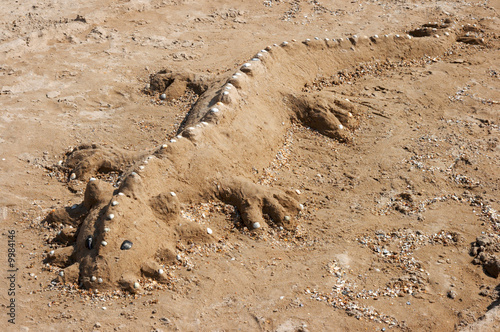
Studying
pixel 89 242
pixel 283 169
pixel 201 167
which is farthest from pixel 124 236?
pixel 283 169

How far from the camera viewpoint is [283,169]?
838 cm

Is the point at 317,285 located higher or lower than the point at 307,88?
lower

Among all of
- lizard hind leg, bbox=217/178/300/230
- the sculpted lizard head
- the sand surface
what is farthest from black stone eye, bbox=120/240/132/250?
lizard hind leg, bbox=217/178/300/230

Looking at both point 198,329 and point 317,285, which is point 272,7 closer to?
point 317,285

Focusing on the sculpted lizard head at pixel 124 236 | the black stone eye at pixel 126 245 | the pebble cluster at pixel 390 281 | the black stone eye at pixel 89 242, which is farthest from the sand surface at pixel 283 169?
the black stone eye at pixel 89 242

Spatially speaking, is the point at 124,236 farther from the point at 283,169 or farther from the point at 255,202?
the point at 283,169

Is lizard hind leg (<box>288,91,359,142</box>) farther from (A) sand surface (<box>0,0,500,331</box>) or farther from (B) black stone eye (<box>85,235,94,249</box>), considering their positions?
(B) black stone eye (<box>85,235,94,249</box>)

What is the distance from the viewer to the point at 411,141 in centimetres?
909

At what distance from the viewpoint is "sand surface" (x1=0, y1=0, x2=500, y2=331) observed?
6164 millimetres

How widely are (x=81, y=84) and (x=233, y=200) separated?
15.4 feet

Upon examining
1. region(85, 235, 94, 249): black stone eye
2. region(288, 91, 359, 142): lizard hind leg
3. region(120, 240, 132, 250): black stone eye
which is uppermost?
region(288, 91, 359, 142): lizard hind leg

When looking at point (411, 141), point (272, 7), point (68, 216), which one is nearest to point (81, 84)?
point (68, 216)

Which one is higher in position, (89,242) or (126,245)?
(126,245)

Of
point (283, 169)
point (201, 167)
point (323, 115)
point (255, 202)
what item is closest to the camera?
point (255, 202)
